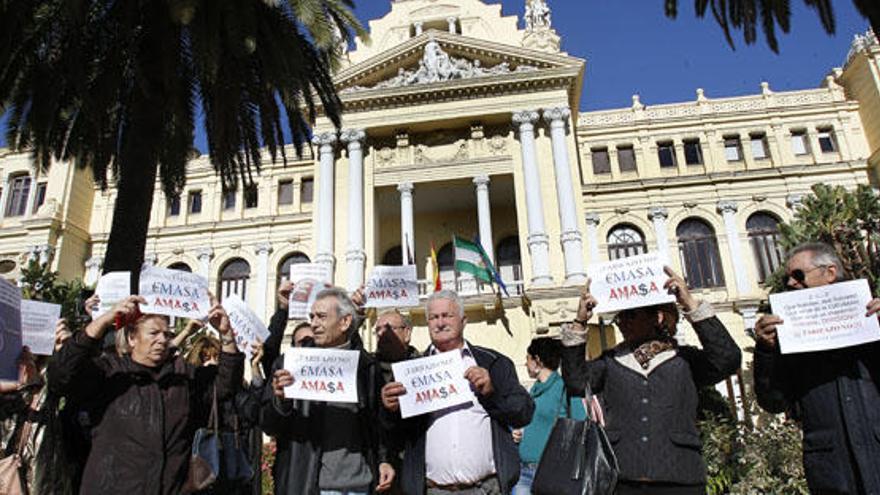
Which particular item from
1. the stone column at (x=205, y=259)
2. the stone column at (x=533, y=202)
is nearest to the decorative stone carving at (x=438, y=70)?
the stone column at (x=533, y=202)

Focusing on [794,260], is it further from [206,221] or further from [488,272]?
[206,221]

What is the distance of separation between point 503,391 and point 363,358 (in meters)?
0.89

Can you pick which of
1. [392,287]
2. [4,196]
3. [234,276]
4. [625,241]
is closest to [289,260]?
[234,276]

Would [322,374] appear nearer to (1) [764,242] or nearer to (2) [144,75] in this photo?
(2) [144,75]

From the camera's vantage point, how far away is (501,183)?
71.5 ft

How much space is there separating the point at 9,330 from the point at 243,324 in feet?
5.49

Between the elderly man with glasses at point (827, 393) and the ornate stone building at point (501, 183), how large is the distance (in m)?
14.5

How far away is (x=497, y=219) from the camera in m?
24.0

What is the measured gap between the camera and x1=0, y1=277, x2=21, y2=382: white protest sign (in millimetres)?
3148

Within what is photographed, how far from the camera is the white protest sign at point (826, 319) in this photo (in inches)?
112

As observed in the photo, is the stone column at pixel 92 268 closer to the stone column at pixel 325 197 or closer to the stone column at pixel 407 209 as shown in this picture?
the stone column at pixel 325 197

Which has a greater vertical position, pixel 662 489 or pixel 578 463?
pixel 578 463

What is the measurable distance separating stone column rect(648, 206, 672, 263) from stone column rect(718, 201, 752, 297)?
88.2 inches

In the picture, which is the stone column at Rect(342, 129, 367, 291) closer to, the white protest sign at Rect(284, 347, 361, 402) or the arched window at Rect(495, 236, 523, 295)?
the arched window at Rect(495, 236, 523, 295)
